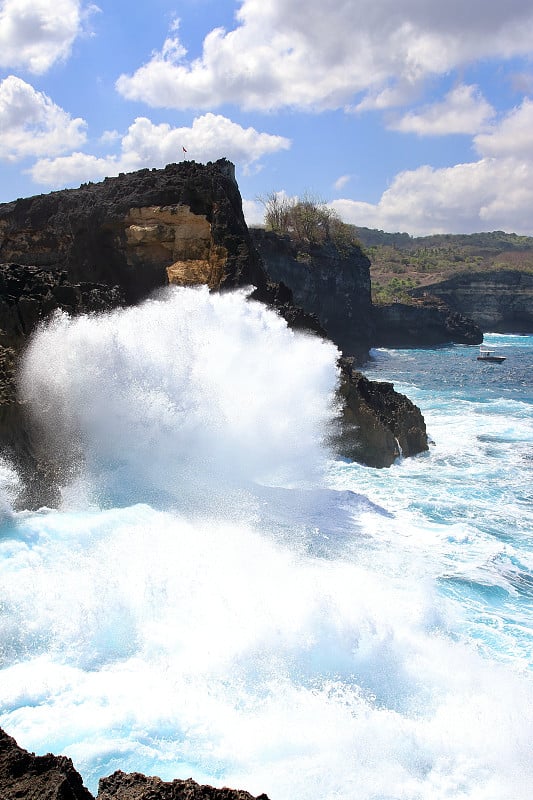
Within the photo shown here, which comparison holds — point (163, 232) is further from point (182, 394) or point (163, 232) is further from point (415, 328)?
point (415, 328)

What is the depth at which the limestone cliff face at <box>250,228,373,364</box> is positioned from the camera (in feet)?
118

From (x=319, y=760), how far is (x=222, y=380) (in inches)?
357

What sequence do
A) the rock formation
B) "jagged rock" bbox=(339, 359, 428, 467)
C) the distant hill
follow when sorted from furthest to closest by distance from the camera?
the distant hill → the rock formation → "jagged rock" bbox=(339, 359, 428, 467)

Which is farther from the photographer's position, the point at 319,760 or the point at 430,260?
the point at 430,260

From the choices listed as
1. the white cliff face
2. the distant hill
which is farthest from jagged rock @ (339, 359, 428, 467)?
the distant hill

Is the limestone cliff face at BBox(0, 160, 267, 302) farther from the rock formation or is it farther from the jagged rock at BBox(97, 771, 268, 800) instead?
the jagged rock at BBox(97, 771, 268, 800)

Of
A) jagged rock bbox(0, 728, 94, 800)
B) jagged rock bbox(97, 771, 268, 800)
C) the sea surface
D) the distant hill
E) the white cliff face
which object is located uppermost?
the distant hill

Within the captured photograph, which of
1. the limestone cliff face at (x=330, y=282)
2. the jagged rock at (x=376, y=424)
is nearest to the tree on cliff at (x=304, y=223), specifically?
the limestone cliff face at (x=330, y=282)

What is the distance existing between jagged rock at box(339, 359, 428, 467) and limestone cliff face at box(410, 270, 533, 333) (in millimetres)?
49805

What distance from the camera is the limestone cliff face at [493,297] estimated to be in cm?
6344

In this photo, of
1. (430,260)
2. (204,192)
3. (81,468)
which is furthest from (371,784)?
(430,260)

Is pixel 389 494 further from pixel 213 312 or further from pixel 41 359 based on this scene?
pixel 41 359

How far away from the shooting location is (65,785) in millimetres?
2947

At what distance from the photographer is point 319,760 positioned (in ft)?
16.1
